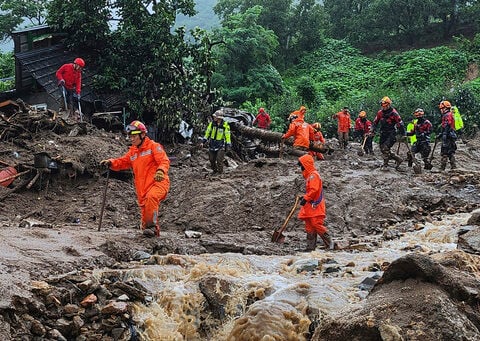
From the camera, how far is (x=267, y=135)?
18.3 m

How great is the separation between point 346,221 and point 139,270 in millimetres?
6029

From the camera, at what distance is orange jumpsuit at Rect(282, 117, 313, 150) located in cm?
1435

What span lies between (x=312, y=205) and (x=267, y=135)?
31.3 feet

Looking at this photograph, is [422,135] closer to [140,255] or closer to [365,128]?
[365,128]

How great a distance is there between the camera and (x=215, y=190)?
12.9 m

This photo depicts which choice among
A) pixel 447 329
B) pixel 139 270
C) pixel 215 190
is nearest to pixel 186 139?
pixel 215 190

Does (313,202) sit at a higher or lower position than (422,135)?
lower

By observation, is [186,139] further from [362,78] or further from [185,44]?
[362,78]

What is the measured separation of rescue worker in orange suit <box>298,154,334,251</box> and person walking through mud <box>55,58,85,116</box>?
30.0ft

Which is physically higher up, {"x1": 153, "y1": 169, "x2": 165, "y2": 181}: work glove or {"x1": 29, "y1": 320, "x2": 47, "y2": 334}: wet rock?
{"x1": 153, "y1": 169, "x2": 165, "y2": 181}: work glove

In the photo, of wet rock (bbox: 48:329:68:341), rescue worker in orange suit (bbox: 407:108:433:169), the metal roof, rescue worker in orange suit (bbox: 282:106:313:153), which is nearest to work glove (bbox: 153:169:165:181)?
wet rock (bbox: 48:329:68:341)

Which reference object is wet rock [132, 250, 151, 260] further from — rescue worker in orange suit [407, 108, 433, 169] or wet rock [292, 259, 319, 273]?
rescue worker in orange suit [407, 108, 433, 169]

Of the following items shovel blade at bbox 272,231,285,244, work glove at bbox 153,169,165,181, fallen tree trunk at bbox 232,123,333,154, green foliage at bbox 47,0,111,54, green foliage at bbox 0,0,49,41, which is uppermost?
green foliage at bbox 0,0,49,41

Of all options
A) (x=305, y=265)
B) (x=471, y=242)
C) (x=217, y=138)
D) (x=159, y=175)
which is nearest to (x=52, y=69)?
(x=217, y=138)
